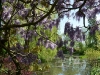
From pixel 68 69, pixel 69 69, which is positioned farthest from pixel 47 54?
pixel 69 69

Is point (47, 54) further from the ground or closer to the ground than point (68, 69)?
further from the ground

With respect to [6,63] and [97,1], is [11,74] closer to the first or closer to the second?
[6,63]

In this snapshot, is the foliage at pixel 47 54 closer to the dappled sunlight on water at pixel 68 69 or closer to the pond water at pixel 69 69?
the pond water at pixel 69 69

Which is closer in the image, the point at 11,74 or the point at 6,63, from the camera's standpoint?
the point at 11,74

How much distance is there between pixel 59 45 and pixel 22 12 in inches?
69.6

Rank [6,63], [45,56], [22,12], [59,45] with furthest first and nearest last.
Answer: [45,56] → [22,12] → [59,45] → [6,63]

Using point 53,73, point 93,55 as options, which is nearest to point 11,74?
point 53,73

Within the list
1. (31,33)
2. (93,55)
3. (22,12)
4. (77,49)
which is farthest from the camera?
(77,49)

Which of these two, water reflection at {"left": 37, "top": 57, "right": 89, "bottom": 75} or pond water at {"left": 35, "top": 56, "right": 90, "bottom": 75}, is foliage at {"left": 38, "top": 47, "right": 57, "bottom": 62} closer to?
pond water at {"left": 35, "top": 56, "right": 90, "bottom": 75}

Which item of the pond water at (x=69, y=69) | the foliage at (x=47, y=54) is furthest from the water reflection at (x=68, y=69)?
the foliage at (x=47, y=54)

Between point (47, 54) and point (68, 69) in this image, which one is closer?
point (68, 69)

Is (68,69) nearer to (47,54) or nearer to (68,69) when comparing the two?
(68,69)

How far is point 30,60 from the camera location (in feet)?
25.4

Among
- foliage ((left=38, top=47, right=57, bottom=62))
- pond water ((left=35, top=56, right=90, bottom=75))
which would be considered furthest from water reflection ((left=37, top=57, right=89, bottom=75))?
foliage ((left=38, top=47, right=57, bottom=62))
